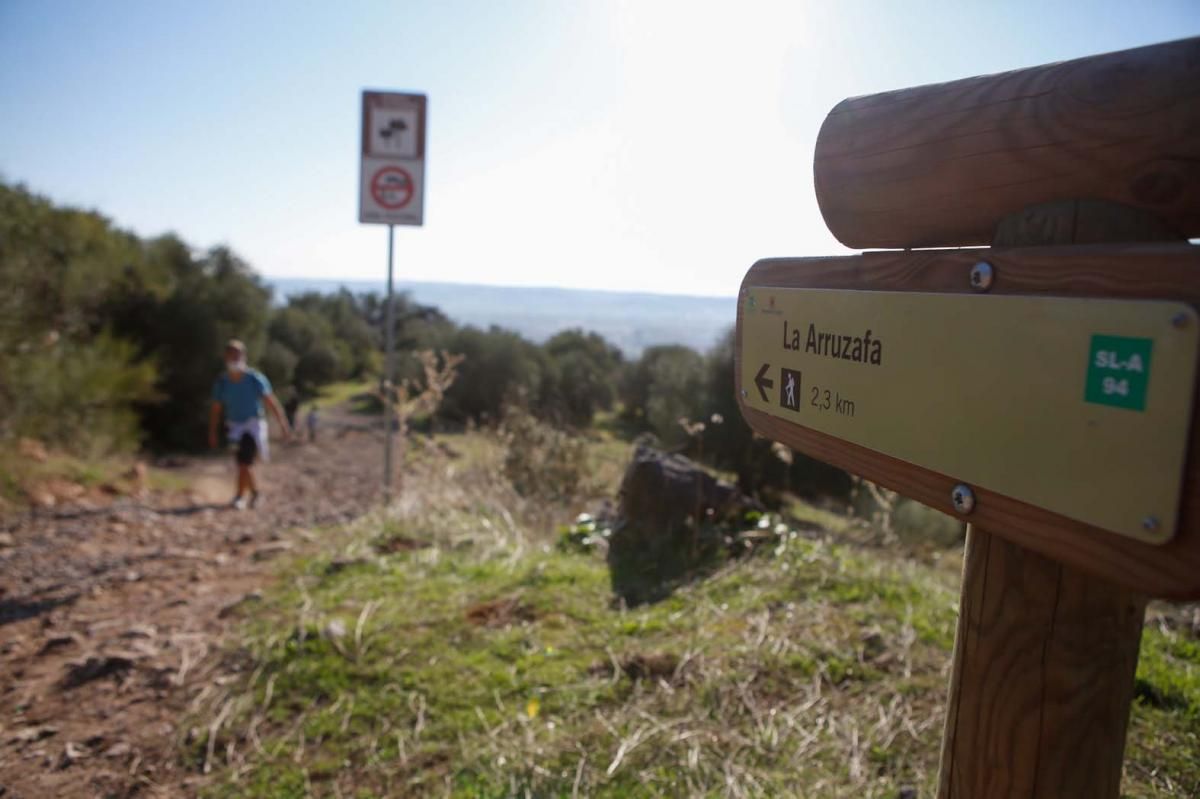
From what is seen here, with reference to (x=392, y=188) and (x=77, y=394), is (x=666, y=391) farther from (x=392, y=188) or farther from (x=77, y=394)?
(x=77, y=394)

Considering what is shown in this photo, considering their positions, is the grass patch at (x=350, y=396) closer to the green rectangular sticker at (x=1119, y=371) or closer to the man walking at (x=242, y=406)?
the man walking at (x=242, y=406)

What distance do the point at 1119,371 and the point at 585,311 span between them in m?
36.5

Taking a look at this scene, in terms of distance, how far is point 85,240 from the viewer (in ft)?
51.2

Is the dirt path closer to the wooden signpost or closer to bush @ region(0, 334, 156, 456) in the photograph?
the wooden signpost

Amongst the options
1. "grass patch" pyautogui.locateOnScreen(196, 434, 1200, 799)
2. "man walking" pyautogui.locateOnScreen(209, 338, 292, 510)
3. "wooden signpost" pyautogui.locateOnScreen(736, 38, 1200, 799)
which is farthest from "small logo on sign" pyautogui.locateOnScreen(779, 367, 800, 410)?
"man walking" pyautogui.locateOnScreen(209, 338, 292, 510)

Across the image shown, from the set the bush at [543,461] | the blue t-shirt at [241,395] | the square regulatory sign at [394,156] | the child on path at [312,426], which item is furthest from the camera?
the child on path at [312,426]

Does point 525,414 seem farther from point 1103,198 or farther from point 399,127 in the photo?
point 1103,198

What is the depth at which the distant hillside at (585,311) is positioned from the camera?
68.8 ft

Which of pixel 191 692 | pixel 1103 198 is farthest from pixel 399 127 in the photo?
pixel 1103 198

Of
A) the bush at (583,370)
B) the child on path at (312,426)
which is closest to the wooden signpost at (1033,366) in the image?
the bush at (583,370)

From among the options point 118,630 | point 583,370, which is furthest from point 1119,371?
point 583,370

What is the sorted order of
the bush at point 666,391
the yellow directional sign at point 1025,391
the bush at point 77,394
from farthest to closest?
the bush at point 666,391 < the bush at point 77,394 < the yellow directional sign at point 1025,391

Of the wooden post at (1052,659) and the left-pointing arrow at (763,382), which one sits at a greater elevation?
the left-pointing arrow at (763,382)

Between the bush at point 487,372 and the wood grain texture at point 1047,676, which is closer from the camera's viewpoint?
the wood grain texture at point 1047,676
